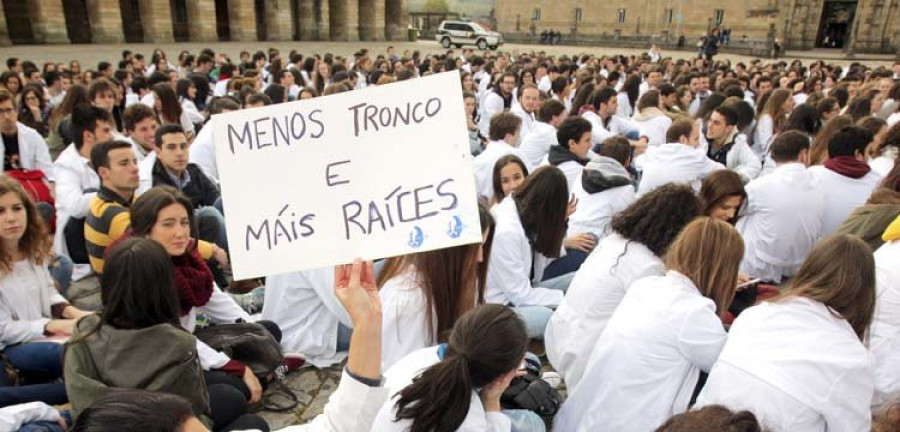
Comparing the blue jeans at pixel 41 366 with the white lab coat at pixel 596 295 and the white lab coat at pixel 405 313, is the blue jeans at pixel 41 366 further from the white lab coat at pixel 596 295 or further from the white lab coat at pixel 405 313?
the white lab coat at pixel 596 295

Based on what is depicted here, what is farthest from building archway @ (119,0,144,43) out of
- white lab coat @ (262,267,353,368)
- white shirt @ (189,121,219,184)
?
white lab coat @ (262,267,353,368)

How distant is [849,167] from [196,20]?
34370mm

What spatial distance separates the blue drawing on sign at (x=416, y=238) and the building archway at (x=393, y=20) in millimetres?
42931

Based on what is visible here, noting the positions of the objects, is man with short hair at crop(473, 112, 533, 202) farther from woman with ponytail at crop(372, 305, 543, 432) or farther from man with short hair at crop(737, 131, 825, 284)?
woman with ponytail at crop(372, 305, 543, 432)

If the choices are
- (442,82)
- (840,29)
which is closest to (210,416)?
(442,82)

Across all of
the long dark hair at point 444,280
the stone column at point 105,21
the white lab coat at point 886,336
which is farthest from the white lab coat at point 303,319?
the stone column at point 105,21

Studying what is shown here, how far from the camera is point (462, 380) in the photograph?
1.89m

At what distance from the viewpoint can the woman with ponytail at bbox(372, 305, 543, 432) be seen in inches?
73.5

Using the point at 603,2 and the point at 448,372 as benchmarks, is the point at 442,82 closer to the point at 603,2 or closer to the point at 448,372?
the point at 448,372

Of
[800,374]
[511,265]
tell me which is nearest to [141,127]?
[511,265]

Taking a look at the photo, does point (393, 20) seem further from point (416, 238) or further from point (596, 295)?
point (416, 238)

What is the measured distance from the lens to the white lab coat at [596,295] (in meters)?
3.21

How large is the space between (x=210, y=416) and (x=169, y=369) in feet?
1.69

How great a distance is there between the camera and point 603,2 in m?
52.8
